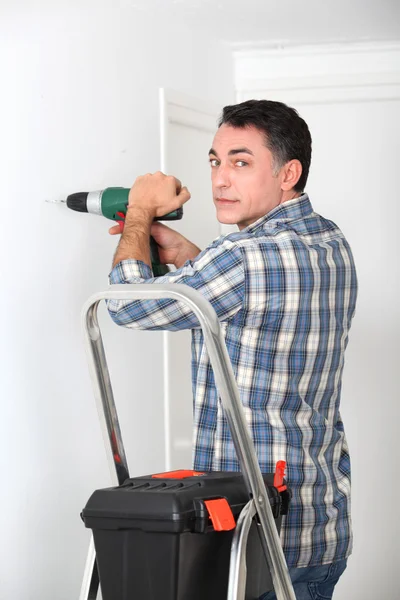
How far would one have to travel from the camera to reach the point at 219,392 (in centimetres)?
129

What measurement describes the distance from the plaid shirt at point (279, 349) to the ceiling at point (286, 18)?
1164 mm

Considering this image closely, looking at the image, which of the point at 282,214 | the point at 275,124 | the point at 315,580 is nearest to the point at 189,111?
the point at 275,124

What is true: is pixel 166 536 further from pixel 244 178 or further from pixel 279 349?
pixel 244 178

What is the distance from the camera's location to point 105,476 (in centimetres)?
233

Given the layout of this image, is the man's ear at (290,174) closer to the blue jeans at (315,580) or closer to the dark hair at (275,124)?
the dark hair at (275,124)

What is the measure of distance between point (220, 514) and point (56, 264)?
1049mm

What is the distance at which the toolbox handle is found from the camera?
4.11 ft

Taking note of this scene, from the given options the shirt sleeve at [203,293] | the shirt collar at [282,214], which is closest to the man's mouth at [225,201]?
the shirt collar at [282,214]

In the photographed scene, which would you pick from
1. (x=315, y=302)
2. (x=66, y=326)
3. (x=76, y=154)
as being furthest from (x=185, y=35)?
(x=315, y=302)

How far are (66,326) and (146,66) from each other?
91cm

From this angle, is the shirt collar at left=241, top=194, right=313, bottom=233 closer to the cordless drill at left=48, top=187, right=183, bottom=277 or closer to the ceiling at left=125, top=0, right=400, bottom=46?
the cordless drill at left=48, top=187, right=183, bottom=277

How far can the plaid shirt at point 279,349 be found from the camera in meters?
1.60

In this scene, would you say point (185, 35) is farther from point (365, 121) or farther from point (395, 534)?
point (395, 534)

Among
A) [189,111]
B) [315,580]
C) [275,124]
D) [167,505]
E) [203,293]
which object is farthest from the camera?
[189,111]
